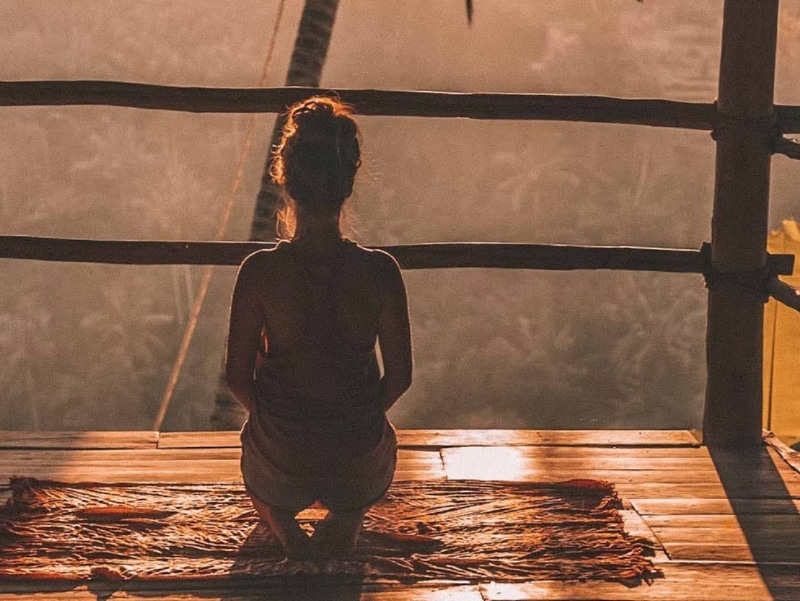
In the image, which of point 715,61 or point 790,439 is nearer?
point 790,439

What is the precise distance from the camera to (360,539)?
247 centimetres

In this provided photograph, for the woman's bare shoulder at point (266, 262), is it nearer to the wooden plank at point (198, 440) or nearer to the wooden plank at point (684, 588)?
the wooden plank at point (684, 588)

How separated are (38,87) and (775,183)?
11491 millimetres

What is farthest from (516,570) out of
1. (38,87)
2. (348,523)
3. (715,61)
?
(715,61)

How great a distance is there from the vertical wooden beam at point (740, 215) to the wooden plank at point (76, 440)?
142 centimetres

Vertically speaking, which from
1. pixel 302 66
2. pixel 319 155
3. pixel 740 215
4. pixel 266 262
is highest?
pixel 302 66

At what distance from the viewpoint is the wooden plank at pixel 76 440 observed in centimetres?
304

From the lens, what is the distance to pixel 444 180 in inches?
563

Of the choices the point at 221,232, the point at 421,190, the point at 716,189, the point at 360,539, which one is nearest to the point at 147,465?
the point at 360,539

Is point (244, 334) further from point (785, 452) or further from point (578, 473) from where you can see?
point (785, 452)

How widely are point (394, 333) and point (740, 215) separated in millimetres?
1173

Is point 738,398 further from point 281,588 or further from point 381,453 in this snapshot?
point 281,588

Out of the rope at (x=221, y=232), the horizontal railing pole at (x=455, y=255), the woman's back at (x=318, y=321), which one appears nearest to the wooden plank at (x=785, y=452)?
the horizontal railing pole at (x=455, y=255)

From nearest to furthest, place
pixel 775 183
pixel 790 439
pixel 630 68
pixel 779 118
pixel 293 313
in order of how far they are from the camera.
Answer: pixel 293 313
pixel 779 118
pixel 790 439
pixel 775 183
pixel 630 68
